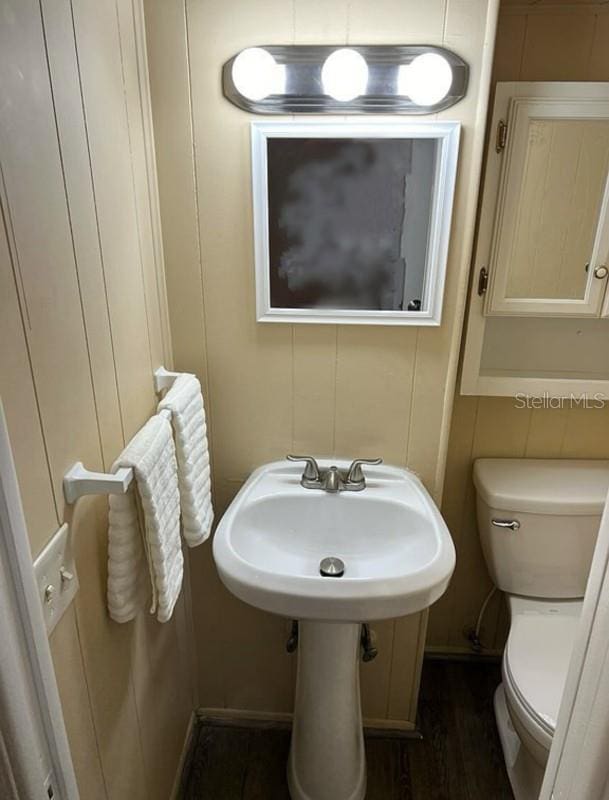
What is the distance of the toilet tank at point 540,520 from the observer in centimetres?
144

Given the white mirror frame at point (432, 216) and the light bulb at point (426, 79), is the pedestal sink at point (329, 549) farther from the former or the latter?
the light bulb at point (426, 79)

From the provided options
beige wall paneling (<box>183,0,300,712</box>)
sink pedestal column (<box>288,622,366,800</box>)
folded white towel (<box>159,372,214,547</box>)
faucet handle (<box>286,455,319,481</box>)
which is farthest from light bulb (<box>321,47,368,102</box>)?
sink pedestal column (<box>288,622,366,800</box>)

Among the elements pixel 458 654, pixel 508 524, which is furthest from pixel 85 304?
pixel 458 654

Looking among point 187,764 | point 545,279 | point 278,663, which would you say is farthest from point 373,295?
point 187,764

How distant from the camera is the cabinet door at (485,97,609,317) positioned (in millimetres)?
1247

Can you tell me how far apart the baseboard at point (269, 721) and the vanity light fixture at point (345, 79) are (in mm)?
1764

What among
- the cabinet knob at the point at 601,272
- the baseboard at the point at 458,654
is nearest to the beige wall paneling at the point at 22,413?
the cabinet knob at the point at 601,272

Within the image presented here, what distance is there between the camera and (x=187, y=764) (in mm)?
1561

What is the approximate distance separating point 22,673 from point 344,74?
118 cm

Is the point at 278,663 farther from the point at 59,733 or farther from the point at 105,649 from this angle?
the point at 59,733

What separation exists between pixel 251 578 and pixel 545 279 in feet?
3.52

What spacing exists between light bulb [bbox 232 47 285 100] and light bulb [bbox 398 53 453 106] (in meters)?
0.26

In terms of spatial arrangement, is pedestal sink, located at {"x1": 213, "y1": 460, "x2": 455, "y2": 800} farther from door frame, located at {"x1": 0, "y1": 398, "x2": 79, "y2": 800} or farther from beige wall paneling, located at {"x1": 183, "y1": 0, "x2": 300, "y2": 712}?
door frame, located at {"x1": 0, "y1": 398, "x2": 79, "y2": 800}

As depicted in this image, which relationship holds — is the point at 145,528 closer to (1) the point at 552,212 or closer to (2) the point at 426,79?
(2) the point at 426,79
